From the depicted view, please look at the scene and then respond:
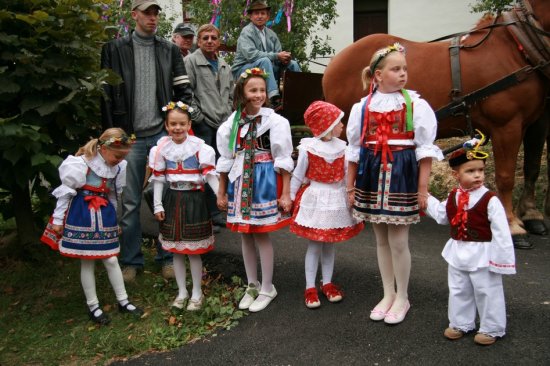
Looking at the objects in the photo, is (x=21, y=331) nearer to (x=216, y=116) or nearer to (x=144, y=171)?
(x=144, y=171)

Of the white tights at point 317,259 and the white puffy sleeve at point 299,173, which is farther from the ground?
the white puffy sleeve at point 299,173

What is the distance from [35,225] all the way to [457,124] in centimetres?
415

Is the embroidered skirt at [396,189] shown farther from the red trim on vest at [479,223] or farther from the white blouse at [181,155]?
the white blouse at [181,155]

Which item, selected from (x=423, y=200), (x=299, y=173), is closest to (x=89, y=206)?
(x=299, y=173)

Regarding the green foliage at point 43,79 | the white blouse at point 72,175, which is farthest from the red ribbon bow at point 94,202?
the green foliage at point 43,79

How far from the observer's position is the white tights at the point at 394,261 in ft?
10.8

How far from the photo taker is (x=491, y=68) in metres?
4.72

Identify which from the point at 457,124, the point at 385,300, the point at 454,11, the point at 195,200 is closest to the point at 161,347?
the point at 195,200

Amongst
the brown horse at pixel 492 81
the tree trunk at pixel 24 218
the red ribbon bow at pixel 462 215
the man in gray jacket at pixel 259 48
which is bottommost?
the tree trunk at pixel 24 218

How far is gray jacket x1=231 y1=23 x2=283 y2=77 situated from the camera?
5.78 meters

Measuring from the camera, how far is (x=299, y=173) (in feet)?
12.2

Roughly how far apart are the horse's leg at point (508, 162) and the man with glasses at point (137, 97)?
292 cm

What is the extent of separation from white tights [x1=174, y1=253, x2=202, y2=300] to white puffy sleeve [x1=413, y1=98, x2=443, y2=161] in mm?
1784

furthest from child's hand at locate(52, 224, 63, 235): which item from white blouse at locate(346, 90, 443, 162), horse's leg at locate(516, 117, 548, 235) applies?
horse's leg at locate(516, 117, 548, 235)
